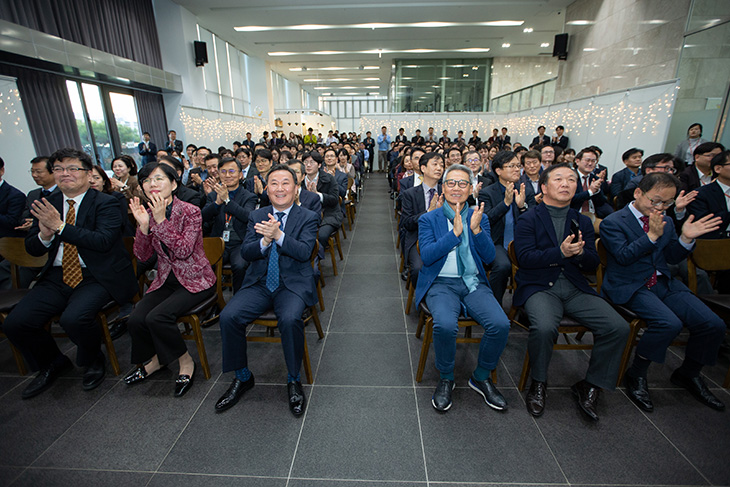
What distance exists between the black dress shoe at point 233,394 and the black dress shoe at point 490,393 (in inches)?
56.4

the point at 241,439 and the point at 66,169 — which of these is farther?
the point at 66,169

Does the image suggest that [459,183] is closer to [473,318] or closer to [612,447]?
[473,318]

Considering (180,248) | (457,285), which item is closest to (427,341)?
(457,285)

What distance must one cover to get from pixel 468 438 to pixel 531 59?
57.4 feet

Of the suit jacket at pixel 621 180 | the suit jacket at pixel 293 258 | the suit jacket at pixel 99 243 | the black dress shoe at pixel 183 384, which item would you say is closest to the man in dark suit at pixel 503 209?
the suit jacket at pixel 293 258

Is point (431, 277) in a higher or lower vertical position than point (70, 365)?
higher

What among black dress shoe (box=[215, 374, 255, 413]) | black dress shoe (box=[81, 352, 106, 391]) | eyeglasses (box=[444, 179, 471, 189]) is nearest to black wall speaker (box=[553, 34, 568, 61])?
eyeglasses (box=[444, 179, 471, 189])

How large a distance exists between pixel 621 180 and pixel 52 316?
5607mm

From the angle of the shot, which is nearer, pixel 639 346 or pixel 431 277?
pixel 639 346

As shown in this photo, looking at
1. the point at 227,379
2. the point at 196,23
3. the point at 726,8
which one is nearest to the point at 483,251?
the point at 227,379

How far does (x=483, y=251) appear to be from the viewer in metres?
2.11

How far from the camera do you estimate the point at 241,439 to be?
174 cm

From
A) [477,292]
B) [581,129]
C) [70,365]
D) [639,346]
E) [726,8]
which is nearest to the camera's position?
[639,346]

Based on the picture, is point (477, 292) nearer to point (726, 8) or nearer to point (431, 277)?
point (431, 277)
